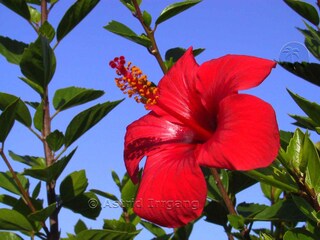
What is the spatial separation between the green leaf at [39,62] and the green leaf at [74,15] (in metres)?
0.21

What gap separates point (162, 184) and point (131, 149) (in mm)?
330

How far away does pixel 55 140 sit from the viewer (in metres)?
2.02

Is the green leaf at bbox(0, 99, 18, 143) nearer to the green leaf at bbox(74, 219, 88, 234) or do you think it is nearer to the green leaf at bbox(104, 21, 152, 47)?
the green leaf at bbox(104, 21, 152, 47)

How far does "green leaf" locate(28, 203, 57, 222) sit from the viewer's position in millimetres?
1854

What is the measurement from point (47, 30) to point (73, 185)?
623 millimetres

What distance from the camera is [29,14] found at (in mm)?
2250

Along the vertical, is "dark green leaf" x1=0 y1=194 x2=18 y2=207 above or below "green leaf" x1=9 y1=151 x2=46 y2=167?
below

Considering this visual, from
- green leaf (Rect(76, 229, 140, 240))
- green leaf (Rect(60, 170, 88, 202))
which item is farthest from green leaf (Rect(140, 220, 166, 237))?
green leaf (Rect(76, 229, 140, 240))

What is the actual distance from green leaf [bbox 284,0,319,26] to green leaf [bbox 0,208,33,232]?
4.03ft

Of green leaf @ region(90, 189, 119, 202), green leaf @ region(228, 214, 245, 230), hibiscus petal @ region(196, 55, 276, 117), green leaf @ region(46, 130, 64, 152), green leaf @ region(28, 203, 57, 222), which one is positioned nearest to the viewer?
hibiscus petal @ region(196, 55, 276, 117)

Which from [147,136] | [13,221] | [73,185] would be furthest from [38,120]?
[147,136]

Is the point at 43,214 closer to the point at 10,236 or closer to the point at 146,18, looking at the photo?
the point at 10,236

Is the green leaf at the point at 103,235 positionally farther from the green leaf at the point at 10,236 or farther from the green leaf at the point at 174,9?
the green leaf at the point at 174,9

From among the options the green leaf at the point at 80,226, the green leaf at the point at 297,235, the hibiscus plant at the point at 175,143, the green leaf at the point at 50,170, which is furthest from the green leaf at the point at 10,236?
the green leaf at the point at 297,235
